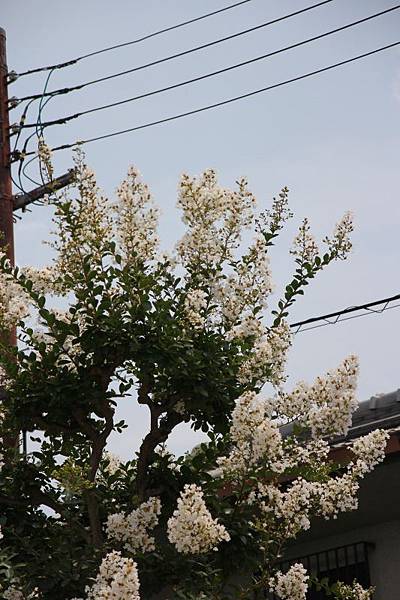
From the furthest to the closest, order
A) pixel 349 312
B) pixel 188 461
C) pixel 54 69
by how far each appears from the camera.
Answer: pixel 54 69 → pixel 349 312 → pixel 188 461

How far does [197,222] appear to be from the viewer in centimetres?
753

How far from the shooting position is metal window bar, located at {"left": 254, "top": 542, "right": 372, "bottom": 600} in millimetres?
9891

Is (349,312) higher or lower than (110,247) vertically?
higher

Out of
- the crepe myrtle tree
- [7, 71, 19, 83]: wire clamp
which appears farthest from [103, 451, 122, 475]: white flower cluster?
[7, 71, 19, 83]: wire clamp

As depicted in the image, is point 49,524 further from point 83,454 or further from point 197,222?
point 197,222

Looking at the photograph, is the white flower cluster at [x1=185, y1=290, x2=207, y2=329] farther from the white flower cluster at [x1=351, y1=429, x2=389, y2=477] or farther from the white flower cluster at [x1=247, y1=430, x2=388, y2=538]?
the white flower cluster at [x1=351, y1=429, x2=389, y2=477]

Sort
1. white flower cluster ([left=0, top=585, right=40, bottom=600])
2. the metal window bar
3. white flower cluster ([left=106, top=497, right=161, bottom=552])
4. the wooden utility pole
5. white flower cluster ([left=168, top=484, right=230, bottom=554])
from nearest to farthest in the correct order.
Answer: white flower cluster ([left=168, top=484, right=230, bottom=554])
white flower cluster ([left=0, top=585, right=40, bottom=600])
white flower cluster ([left=106, top=497, right=161, bottom=552])
the metal window bar
the wooden utility pole

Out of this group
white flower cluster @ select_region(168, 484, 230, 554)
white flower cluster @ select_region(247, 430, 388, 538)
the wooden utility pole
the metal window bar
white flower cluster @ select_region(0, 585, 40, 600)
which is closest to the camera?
white flower cluster @ select_region(168, 484, 230, 554)

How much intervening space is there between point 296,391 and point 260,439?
594 millimetres

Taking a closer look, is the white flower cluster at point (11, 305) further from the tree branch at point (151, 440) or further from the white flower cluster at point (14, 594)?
the white flower cluster at point (14, 594)

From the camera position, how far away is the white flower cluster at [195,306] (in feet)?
24.0

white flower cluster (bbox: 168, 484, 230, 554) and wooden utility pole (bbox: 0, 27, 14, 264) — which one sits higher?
wooden utility pole (bbox: 0, 27, 14, 264)

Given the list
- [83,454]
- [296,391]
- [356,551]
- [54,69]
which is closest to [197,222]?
[296,391]

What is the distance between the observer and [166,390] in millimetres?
7566
